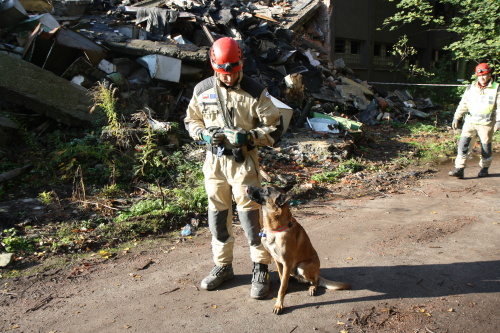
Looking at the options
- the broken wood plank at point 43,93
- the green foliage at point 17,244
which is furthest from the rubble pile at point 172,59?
the green foliage at point 17,244

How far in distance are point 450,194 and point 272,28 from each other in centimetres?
1045

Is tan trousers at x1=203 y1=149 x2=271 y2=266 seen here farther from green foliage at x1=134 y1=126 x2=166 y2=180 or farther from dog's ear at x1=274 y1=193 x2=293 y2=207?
green foliage at x1=134 y1=126 x2=166 y2=180

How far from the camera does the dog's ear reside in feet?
10.7

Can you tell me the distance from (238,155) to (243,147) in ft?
0.33

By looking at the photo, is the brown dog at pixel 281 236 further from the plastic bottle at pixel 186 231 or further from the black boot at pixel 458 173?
the black boot at pixel 458 173

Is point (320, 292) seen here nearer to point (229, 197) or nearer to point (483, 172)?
point (229, 197)

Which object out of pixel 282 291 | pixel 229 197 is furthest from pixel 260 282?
pixel 229 197

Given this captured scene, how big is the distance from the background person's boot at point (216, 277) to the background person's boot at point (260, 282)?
0.34 m

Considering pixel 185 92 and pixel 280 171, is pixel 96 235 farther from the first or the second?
pixel 185 92

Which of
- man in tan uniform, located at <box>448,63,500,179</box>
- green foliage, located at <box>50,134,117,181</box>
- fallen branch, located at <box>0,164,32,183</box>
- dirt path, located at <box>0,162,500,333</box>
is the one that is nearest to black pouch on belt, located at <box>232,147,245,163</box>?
dirt path, located at <box>0,162,500,333</box>

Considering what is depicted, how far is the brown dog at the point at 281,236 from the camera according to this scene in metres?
3.34

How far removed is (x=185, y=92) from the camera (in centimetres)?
1055

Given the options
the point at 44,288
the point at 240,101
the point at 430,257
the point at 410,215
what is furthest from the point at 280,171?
the point at 44,288

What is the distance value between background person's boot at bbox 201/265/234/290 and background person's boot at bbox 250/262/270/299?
342mm
